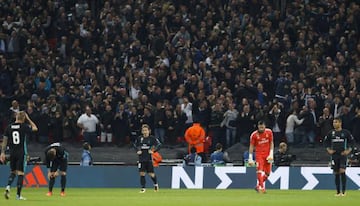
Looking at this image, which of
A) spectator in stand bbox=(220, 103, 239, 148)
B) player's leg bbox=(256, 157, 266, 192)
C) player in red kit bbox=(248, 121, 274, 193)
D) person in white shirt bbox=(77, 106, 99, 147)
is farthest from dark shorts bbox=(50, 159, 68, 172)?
spectator in stand bbox=(220, 103, 239, 148)

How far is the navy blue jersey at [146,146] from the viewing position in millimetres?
30703

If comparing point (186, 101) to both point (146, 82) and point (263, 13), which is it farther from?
point (263, 13)

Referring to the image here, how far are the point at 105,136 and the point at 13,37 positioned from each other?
635 centimetres

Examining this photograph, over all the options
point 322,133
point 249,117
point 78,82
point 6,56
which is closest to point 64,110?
point 78,82

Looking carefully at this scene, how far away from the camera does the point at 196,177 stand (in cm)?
3419

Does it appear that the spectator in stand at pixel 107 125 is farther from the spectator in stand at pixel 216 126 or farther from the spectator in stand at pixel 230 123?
the spectator in stand at pixel 230 123

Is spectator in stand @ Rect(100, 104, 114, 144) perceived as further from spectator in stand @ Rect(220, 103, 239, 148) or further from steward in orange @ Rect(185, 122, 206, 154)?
spectator in stand @ Rect(220, 103, 239, 148)

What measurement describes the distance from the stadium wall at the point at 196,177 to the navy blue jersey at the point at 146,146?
11.5 ft

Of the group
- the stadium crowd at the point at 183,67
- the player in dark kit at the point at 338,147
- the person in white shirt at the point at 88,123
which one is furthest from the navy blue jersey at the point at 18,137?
the stadium crowd at the point at 183,67

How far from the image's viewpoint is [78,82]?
38.1m

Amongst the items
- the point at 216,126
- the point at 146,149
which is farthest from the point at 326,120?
the point at 146,149

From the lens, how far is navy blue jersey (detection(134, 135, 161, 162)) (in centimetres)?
3070

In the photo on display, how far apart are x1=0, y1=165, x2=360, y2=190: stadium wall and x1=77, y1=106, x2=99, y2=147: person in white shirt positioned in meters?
2.04

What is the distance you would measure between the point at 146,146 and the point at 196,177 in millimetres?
3989
